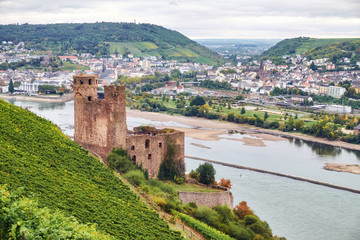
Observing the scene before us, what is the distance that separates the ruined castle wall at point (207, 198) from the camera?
23128 mm

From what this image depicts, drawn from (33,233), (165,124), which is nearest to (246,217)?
(33,233)

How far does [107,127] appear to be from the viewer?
22703 mm

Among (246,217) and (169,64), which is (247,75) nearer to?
(169,64)

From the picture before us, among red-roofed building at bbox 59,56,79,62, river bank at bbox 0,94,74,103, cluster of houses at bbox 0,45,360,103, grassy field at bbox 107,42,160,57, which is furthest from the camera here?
grassy field at bbox 107,42,160,57

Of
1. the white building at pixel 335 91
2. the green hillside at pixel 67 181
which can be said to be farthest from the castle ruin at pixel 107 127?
the white building at pixel 335 91

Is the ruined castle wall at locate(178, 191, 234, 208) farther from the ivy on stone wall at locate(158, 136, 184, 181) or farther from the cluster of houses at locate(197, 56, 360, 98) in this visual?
the cluster of houses at locate(197, 56, 360, 98)

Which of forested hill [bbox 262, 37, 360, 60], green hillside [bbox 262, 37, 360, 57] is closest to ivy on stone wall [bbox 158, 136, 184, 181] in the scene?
forested hill [bbox 262, 37, 360, 60]

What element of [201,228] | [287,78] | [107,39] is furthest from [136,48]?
[201,228]

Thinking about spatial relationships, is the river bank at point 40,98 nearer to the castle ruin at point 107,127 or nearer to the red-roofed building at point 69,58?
the red-roofed building at point 69,58

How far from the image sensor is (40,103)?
72875 millimetres

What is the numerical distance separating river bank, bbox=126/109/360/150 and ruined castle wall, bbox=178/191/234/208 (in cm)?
2438

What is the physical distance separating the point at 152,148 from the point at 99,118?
2.82 m

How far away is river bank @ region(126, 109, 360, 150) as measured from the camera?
51062 mm

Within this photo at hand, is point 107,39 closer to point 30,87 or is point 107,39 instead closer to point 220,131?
point 30,87
